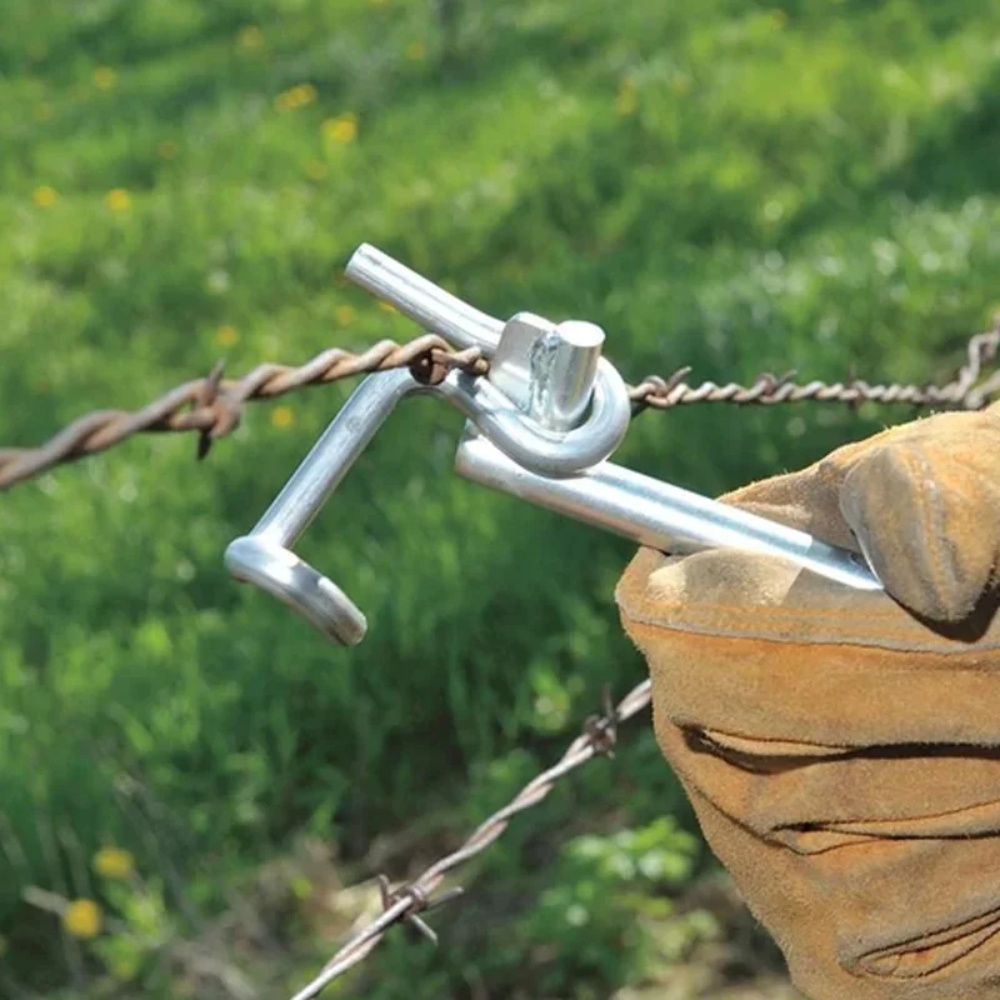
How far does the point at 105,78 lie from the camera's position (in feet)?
21.9

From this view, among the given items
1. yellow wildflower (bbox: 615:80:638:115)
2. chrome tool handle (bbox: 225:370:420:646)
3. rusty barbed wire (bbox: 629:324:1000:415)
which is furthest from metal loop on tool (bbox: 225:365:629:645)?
yellow wildflower (bbox: 615:80:638:115)

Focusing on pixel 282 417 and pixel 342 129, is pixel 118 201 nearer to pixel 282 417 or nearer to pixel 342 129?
pixel 342 129

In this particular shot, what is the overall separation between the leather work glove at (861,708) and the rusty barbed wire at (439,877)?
0.36 m

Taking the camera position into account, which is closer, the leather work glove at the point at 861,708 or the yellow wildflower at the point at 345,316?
the leather work glove at the point at 861,708

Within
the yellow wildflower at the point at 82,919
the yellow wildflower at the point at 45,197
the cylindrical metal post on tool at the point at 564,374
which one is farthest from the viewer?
the yellow wildflower at the point at 45,197

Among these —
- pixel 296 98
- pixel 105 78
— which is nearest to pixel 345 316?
pixel 296 98

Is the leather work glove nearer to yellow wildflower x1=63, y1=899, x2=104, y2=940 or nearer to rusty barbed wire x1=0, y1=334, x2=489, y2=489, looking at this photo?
rusty barbed wire x1=0, y1=334, x2=489, y2=489

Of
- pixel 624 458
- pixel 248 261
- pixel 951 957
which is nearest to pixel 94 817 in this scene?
pixel 624 458

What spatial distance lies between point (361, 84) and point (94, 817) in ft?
12.5

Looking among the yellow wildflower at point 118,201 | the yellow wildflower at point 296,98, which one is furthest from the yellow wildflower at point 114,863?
the yellow wildflower at point 296,98

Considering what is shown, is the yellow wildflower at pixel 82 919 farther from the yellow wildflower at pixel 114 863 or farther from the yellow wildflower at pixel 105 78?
the yellow wildflower at pixel 105 78

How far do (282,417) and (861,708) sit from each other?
2785 millimetres

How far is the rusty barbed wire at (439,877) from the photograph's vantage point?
4.49ft

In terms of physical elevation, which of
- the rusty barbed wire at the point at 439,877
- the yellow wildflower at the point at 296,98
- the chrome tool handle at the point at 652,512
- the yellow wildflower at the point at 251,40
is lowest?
the yellow wildflower at the point at 251,40
